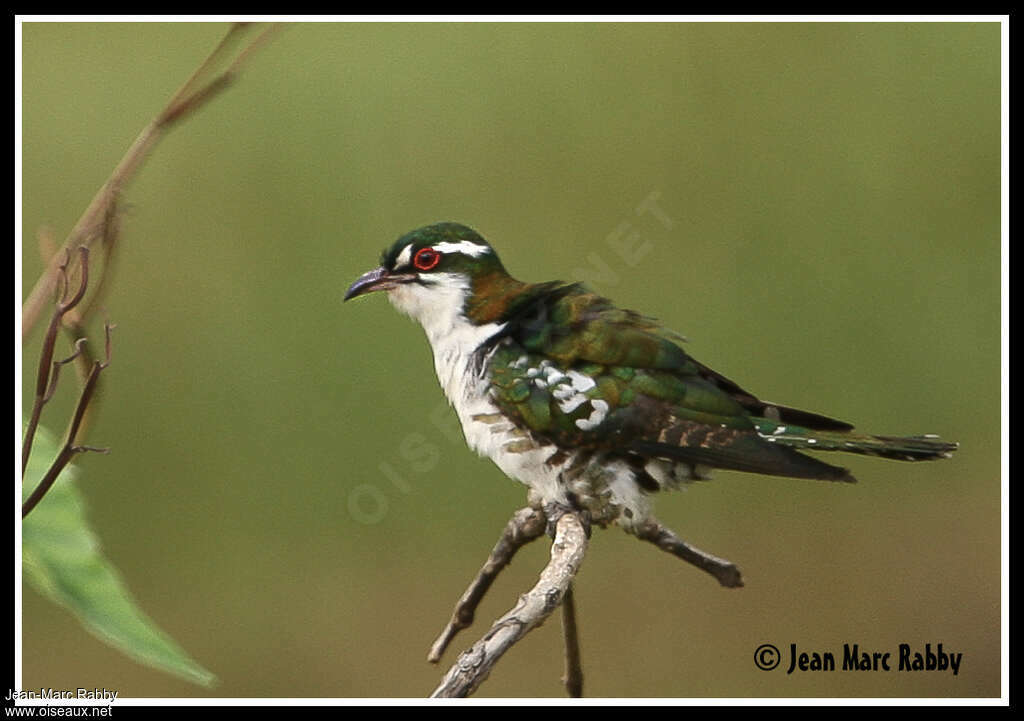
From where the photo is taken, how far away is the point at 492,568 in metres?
1.71

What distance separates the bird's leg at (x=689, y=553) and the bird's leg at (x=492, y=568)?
177 mm

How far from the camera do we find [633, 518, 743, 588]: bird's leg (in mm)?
1752

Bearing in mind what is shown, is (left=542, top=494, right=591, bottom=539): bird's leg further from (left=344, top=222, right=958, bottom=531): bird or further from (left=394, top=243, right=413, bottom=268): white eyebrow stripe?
(left=394, top=243, right=413, bottom=268): white eyebrow stripe

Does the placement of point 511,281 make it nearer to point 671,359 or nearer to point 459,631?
point 671,359

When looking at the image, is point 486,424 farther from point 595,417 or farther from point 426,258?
point 426,258

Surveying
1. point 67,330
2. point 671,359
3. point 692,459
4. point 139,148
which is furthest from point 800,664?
point 139,148

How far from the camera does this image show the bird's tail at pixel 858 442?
1.70m

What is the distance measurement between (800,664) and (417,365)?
1.26 meters

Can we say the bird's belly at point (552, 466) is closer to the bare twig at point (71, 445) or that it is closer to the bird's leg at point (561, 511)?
the bird's leg at point (561, 511)

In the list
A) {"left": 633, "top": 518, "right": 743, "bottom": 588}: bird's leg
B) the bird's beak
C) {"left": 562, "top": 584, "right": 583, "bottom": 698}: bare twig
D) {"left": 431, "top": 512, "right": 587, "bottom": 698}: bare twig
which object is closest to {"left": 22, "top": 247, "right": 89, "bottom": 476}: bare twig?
{"left": 431, "top": 512, "right": 587, "bottom": 698}: bare twig

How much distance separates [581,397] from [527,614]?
49cm

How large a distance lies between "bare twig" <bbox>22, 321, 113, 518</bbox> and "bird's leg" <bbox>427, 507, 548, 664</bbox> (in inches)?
28.0

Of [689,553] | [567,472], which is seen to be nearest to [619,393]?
[567,472]

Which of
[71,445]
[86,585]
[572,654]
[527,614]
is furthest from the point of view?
[572,654]
